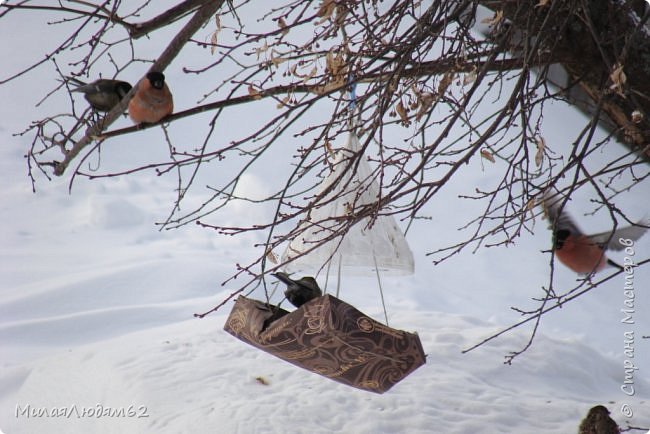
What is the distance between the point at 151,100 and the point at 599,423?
60.8 inches

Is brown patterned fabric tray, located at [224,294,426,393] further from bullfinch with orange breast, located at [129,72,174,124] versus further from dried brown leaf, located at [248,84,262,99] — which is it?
bullfinch with orange breast, located at [129,72,174,124]

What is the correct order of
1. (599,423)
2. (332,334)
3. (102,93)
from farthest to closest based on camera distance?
1. (102,93)
2. (599,423)
3. (332,334)

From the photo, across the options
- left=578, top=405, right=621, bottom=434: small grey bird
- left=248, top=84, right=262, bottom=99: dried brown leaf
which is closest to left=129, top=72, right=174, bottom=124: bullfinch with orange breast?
left=248, top=84, right=262, bottom=99: dried brown leaf

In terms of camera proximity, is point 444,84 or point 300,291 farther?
point 300,291

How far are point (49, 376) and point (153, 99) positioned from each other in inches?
63.7

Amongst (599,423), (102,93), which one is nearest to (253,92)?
(102,93)

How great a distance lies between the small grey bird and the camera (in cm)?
192

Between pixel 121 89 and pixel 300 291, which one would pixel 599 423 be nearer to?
pixel 300 291

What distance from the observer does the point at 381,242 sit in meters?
1.99

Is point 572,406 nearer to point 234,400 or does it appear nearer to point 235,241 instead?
point 234,400

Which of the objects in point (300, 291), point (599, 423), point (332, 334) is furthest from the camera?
point (599, 423)

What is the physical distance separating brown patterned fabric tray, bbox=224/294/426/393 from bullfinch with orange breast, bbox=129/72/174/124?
30.2 inches

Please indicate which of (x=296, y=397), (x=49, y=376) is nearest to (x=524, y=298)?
(x=296, y=397)

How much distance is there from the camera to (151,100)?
2098 mm
